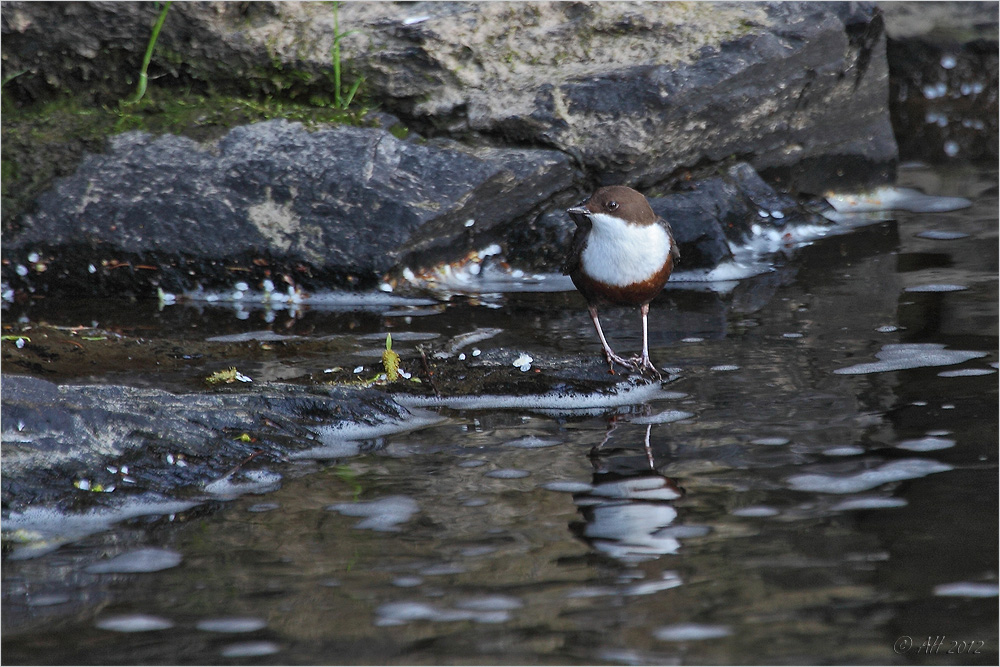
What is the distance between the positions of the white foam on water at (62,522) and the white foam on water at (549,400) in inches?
44.5

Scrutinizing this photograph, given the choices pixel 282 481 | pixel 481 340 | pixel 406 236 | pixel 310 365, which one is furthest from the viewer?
pixel 406 236

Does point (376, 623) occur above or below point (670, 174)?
below

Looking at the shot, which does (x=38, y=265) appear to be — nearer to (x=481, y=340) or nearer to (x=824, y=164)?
(x=481, y=340)

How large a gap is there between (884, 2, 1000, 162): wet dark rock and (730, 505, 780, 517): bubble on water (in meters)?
7.46

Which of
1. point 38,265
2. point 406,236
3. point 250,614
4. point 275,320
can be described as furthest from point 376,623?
point 38,265

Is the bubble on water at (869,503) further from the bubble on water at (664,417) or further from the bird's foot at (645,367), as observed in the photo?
the bird's foot at (645,367)

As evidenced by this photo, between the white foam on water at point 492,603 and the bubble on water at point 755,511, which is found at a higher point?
the bubble on water at point 755,511

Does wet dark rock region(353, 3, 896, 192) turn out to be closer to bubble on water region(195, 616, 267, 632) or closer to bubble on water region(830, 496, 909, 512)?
bubble on water region(830, 496, 909, 512)

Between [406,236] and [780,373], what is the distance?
243 cm

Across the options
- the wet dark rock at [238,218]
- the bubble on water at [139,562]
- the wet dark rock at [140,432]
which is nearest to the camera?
the bubble on water at [139,562]

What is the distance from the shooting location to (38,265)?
597 centimetres

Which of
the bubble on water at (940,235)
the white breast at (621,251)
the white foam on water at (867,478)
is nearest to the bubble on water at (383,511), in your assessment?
the white foam on water at (867,478)

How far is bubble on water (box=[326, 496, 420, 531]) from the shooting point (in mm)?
3023

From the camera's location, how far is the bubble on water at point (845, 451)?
11.1 ft
